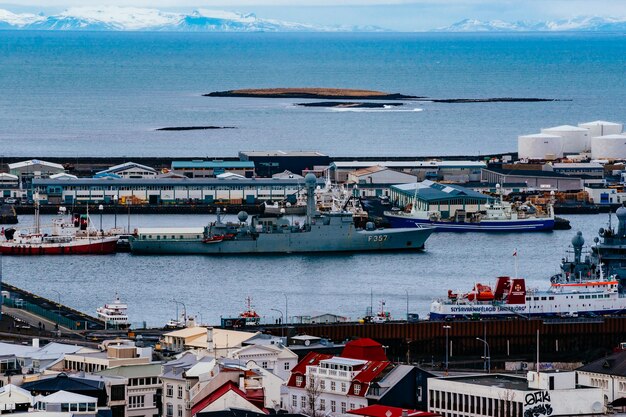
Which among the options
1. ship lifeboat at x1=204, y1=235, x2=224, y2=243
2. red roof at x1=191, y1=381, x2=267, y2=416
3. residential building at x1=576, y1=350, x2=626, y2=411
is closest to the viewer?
red roof at x1=191, y1=381, x2=267, y2=416

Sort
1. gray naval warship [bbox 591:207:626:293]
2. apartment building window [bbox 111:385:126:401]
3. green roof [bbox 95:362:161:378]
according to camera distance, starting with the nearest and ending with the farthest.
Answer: apartment building window [bbox 111:385:126:401] → green roof [bbox 95:362:161:378] → gray naval warship [bbox 591:207:626:293]

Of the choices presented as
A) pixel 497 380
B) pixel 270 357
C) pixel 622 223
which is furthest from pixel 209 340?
pixel 622 223

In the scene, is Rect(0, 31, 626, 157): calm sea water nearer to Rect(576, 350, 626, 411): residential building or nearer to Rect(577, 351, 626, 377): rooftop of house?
Rect(577, 351, 626, 377): rooftop of house

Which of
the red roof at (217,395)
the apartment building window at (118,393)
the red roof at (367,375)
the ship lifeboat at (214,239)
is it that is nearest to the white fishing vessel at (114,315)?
the apartment building window at (118,393)

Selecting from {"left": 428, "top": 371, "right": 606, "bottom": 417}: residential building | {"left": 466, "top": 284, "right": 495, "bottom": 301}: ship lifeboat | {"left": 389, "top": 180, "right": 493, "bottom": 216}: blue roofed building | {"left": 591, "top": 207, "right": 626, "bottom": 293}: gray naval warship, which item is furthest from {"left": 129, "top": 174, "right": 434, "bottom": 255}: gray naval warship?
{"left": 428, "top": 371, "right": 606, "bottom": 417}: residential building

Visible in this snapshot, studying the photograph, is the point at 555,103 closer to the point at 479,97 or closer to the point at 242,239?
the point at 479,97

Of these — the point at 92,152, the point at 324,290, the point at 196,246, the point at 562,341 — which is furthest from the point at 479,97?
the point at 562,341
